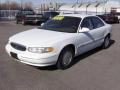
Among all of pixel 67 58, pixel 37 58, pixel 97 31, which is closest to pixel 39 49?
pixel 37 58

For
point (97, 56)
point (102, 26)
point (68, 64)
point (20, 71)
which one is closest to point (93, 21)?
point (102, 26)

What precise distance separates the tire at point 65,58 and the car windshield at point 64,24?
684 mm

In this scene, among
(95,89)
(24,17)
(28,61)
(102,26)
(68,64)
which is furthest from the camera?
(24,17)

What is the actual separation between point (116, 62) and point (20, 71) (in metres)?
3.03

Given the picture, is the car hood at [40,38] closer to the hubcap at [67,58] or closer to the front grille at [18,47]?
the front grille at [18,47]

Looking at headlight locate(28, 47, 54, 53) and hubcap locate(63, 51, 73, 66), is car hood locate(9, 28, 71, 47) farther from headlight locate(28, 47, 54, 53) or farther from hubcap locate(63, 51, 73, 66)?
hubcap locate(63, 51, 73, 66)

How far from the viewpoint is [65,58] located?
5934 millimetres

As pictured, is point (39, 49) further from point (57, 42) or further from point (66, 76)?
point (66, 76)

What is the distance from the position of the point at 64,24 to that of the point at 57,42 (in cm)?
139

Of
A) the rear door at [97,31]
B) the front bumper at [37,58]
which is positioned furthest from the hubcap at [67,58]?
the rear door at [97,31]

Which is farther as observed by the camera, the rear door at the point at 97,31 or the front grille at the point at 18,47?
the rear door at the point at 97,31

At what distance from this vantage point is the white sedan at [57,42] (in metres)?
5.30

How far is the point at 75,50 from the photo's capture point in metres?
6.25

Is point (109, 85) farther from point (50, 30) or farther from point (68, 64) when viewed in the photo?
point (50, 30)
